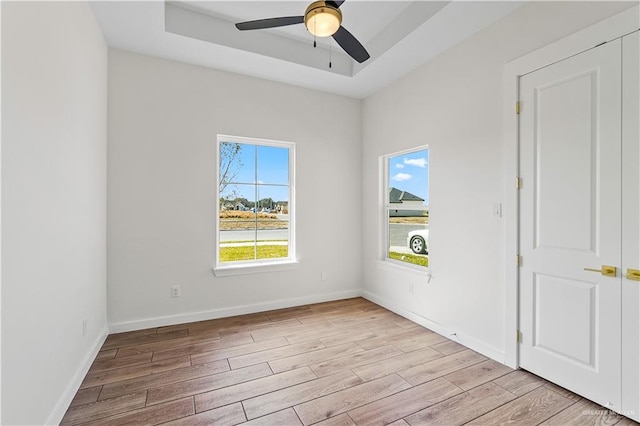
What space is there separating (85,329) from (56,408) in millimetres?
671

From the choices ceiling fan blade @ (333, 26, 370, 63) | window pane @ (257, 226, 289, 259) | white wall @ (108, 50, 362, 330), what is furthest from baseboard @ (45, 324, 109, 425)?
ceiling fan blade @ (333, 26, 370, 63)

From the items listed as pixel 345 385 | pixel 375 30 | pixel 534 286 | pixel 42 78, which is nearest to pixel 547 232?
pixel 534 286

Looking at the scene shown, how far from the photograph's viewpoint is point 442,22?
2564mm

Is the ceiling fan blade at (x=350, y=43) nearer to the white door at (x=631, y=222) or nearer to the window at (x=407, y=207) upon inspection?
the window at (x=407, y=207)

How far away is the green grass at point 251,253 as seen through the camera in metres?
3.64

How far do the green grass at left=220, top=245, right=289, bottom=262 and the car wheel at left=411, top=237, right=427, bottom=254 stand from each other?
1632mm

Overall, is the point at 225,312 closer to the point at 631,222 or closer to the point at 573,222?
the point at 573,222

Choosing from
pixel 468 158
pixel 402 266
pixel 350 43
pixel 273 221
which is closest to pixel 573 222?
pixel 468 158

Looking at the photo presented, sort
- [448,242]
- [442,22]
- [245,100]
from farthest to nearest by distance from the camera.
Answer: [245,100] < [448,242] < [442,22]

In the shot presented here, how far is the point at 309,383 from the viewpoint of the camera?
220 centimetres

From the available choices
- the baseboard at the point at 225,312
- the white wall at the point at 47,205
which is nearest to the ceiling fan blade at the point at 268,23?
the white wall at the point at 47,205

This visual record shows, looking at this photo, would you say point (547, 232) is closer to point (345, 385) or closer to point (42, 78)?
point (345, 385)

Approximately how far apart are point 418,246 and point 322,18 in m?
2.61

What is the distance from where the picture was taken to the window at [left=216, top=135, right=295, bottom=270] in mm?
3637
